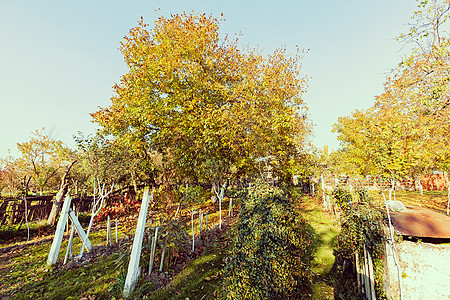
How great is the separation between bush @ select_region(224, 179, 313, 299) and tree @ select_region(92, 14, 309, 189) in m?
4.75

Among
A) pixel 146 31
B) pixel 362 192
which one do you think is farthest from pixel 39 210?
pixel 362 192

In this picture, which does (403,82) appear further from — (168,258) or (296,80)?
(168,258)

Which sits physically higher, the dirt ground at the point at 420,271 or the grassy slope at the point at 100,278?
the dirt ground at the point at 420,271

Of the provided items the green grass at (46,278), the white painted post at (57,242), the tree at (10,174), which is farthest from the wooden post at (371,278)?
the tree at (10,174)

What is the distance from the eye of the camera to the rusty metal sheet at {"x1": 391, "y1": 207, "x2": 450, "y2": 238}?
3.50 m

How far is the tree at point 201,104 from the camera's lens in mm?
9227

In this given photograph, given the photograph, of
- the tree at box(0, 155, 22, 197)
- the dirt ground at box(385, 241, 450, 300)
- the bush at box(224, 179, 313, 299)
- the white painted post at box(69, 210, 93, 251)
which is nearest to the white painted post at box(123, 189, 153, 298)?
the bush at box(224, 179, 313, 299)

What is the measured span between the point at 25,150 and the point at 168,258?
22.2 m

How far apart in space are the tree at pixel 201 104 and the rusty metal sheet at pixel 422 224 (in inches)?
211

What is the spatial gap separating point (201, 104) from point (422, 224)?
9.53m

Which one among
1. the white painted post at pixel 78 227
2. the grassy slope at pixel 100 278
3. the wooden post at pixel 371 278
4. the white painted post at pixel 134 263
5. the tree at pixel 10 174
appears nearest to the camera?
the wooden post at pixel 371 278

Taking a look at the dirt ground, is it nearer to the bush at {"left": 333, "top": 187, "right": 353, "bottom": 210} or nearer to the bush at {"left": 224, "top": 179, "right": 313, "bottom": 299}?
the bush at {"left": 333, "top": 187, "right": 353, "bottom": 210}

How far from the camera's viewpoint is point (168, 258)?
226 inches

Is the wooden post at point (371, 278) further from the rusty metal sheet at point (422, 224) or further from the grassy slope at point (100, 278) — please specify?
the grassy slope at point (100, 278)
